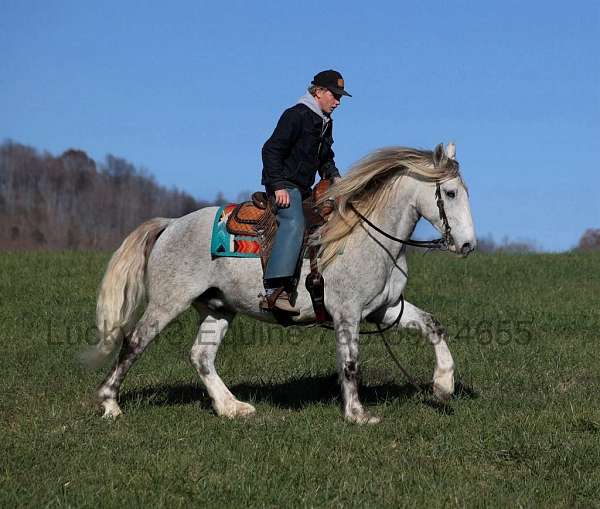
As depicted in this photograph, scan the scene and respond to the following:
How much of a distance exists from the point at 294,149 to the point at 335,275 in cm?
116

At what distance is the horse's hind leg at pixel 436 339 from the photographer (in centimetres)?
806

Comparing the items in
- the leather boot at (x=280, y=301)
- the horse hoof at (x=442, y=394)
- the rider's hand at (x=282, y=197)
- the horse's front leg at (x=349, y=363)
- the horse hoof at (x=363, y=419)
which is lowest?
the horse hoof at (x=363, y=419)

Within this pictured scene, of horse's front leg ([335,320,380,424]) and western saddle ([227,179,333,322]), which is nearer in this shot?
horse's front leg ([335,320,380,424])

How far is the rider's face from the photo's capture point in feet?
25.4

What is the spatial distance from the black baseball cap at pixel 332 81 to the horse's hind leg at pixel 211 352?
245 centimetres

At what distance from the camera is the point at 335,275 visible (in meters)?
7.67

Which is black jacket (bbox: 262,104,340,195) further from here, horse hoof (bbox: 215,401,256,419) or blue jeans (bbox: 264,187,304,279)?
horse hoof (bbox: 215,401,256,419)

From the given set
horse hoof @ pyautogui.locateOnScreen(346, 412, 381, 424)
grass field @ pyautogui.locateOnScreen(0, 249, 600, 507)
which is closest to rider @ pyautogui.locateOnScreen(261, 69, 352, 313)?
horse hoof @ pyautogui.locateOnScreen(346, 412, 381, 424)

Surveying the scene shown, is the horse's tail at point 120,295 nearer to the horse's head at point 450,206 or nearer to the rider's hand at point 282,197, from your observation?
the rider's hand at point 282,197

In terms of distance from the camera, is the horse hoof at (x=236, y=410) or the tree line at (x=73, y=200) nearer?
the horse hoof at (x=236, y=410)

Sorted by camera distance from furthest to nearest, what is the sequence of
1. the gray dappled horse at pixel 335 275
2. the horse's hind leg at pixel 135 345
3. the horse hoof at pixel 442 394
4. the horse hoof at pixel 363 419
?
the horse's hind leg at pixel 135 345 < the horse hoof at pixel 442 394 < the gray dappled horse at pixel 335 275 < the horse hoof at pixel 363 419

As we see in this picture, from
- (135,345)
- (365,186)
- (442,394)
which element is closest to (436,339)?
(442,394)

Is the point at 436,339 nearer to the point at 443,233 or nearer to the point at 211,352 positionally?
the point at 443,233

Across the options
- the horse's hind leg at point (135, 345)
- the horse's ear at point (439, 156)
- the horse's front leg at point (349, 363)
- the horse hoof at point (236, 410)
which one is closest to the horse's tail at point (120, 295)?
the horse's hind leg at point (135, 345)
